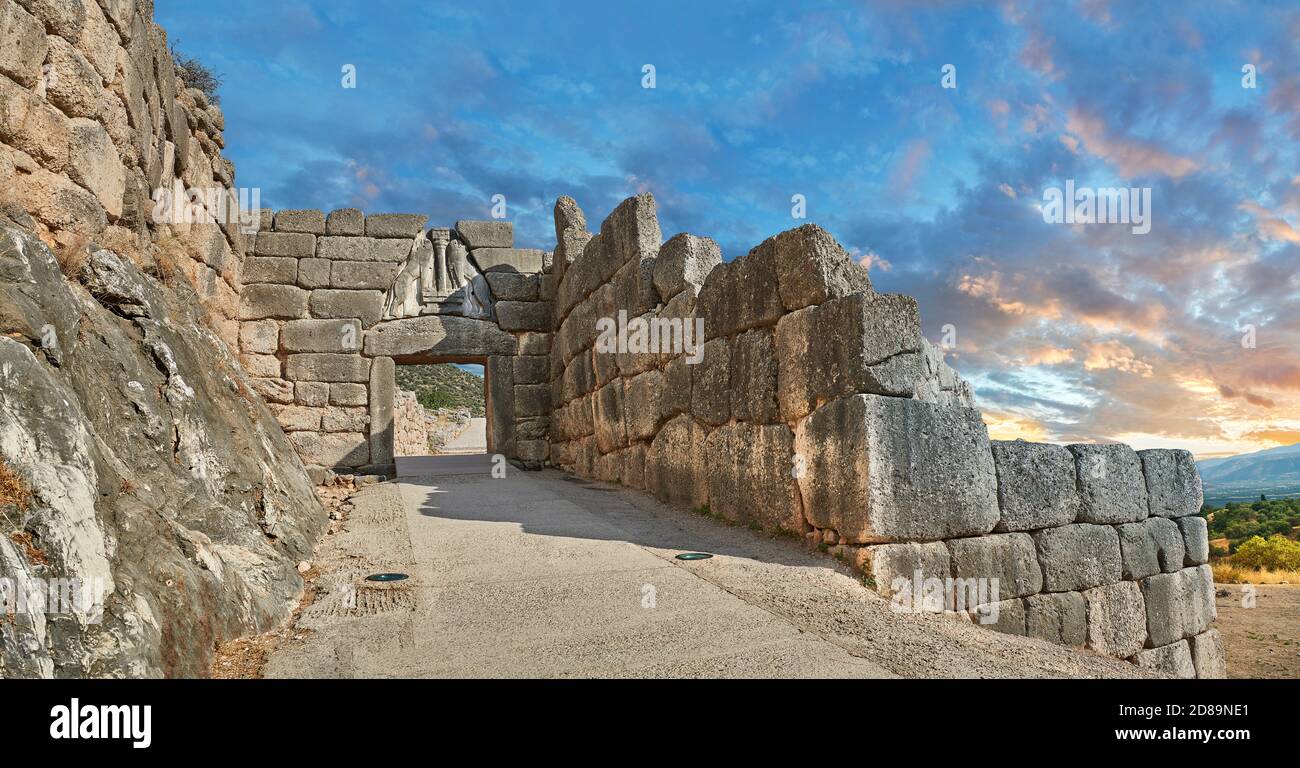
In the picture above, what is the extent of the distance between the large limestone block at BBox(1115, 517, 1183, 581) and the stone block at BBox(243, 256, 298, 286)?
10.0 metres

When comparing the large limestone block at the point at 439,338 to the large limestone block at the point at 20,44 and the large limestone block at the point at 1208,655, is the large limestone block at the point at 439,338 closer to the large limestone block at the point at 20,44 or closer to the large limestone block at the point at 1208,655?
the large limestone block at the point at 20,44

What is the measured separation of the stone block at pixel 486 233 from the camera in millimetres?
11422

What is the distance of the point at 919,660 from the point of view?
3.26 m

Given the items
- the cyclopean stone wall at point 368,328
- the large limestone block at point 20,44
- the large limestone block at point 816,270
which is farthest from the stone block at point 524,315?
the large limestone block at point 20,44

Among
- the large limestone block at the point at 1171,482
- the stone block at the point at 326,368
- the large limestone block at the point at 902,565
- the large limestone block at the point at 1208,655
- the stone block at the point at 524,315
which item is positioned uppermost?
the stone block at the point at 524,315

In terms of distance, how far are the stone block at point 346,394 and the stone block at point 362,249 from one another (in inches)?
70.0

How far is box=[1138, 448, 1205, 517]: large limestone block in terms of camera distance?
6113mm

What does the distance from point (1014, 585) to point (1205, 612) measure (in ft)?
9.16

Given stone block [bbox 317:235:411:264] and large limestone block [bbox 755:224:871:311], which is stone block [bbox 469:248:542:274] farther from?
large limestone block [bbox 755:224:871:311]

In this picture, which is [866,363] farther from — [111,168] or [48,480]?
[111,168]

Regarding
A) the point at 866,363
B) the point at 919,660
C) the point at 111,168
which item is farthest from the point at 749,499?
the point at 111,168

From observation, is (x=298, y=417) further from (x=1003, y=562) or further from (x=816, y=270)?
(x=1003, y=562)

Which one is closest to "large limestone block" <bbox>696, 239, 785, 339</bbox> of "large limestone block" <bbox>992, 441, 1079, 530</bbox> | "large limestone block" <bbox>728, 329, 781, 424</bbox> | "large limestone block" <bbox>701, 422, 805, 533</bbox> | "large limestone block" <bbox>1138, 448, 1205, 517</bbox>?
"large limestone block" <bbox>728, 329, 781, 424</bbox>

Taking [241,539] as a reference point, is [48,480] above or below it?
above
